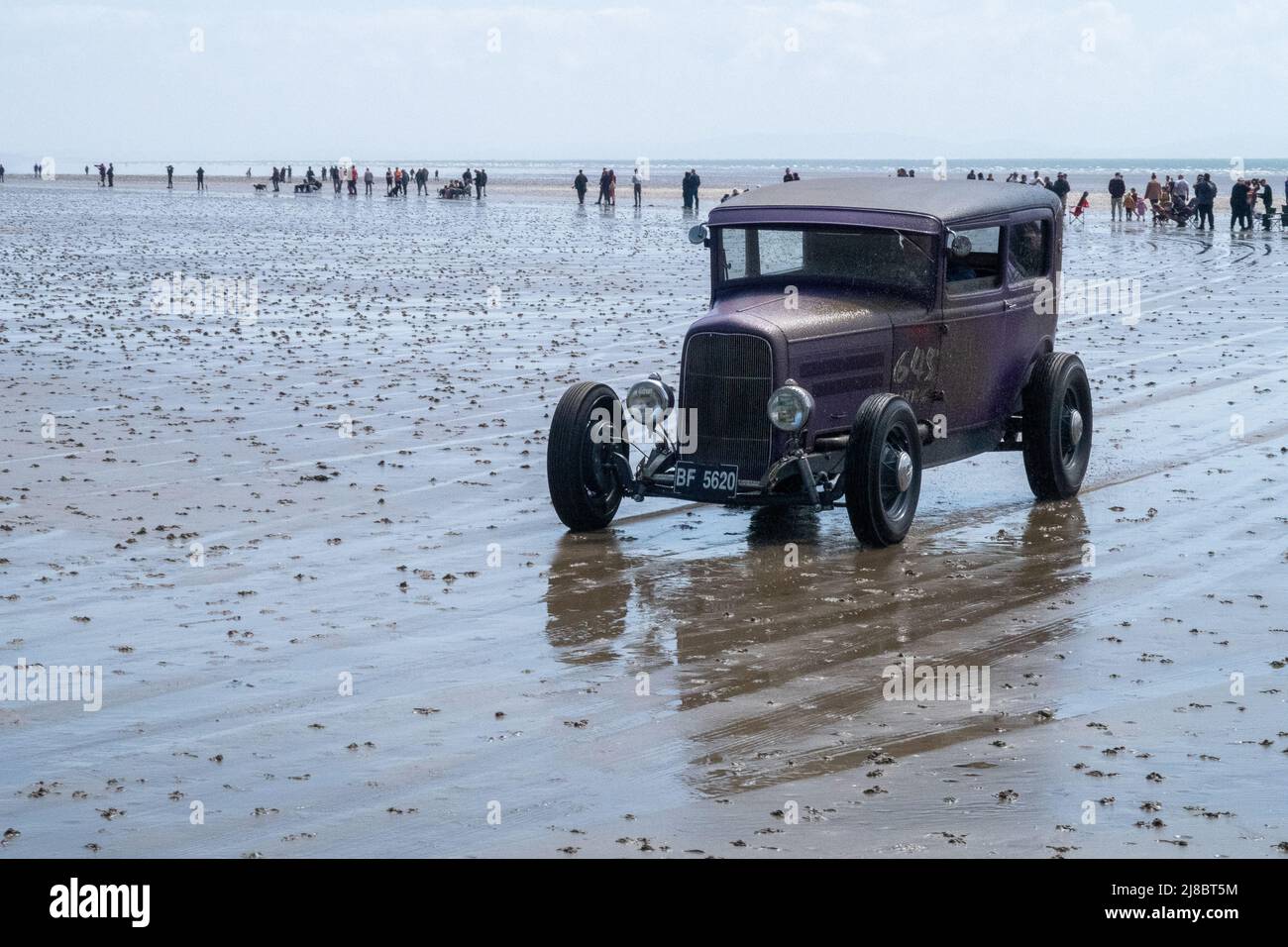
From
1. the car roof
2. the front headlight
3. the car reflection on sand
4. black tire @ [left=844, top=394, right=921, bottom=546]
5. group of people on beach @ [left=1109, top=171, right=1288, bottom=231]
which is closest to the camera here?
the car reflection on sand

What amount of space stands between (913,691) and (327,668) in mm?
2984

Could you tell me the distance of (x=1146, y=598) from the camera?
35.1 feet

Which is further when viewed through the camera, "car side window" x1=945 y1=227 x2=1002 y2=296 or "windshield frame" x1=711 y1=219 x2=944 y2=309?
"car side window" x1=945 y1=227 x2=1002 y2=296

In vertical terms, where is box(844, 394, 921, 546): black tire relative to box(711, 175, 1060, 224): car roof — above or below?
below

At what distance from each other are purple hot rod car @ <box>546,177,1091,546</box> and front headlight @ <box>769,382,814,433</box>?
0.5 inches

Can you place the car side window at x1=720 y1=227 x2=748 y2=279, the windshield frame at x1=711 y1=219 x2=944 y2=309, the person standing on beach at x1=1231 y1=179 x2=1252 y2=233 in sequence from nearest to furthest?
1. the windshield frame at x1=711 y1=219 x2=944 y2=309
2. the car side window at x1=720 y1=227 x2=748 y2=279
3. the person standing on beach at x1=1231 y1=179 x2=1252 y2=233

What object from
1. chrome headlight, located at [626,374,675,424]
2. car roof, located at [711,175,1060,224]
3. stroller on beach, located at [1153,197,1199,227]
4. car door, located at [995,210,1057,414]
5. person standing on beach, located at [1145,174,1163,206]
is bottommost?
chrome headlight, located at [626,374,675,424]

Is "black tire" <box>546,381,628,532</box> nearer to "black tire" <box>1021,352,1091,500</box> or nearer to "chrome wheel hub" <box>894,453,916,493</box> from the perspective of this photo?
"chrome wheel hub" <box>894,453,916,493</box>

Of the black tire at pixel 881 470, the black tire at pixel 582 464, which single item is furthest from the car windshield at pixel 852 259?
the black tire at pixel 582 464

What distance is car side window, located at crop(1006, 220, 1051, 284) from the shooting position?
13672 mm

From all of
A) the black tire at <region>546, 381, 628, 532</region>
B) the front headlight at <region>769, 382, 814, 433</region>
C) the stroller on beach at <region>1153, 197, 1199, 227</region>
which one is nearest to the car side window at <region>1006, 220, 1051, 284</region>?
the front headlight at <region>769, 382, 814, 433</region>

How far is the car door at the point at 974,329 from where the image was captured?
13.0 metres
